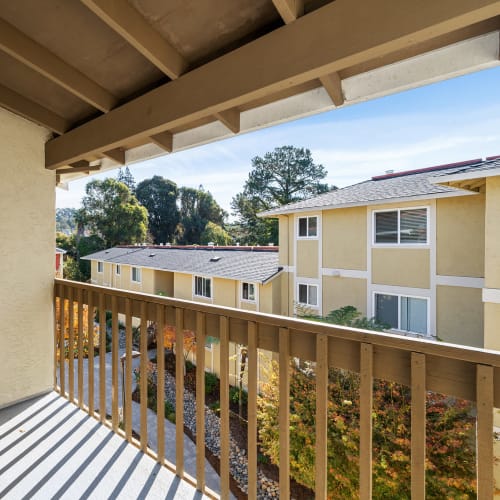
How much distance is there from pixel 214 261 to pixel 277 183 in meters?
11.4

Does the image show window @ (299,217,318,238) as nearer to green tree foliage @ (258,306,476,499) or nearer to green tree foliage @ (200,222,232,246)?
green tree foliage @ (258,306,476,499)

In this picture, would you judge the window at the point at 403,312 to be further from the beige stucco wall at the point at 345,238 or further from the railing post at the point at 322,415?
the railing post at the point at 322,415

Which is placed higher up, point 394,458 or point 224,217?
point 224,217

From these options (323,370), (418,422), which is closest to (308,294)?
(323,370)

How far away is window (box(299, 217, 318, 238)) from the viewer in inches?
388

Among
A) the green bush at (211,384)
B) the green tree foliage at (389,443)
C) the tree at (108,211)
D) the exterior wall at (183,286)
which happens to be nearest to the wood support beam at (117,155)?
the green tree foliage at (389,443)

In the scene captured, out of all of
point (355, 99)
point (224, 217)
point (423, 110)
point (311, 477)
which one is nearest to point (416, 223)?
point (311, 477)

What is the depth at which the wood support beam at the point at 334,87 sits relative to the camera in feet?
4.42

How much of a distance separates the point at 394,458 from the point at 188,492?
490 cm

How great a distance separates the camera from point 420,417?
1.00m

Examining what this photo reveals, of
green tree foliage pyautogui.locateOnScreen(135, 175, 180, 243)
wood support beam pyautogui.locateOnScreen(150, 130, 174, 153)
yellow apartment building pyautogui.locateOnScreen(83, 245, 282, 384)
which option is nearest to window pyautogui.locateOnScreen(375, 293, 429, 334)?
yellow apartment building pyautogui.locateOnScreen(83, 245, 282, 384)

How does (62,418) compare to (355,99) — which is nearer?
(355,99)

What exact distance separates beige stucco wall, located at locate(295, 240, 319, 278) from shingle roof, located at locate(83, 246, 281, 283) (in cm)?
75

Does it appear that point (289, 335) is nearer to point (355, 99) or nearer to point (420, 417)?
point (420, 417)
